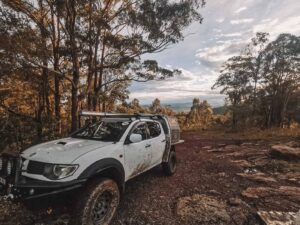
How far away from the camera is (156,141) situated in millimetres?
5363

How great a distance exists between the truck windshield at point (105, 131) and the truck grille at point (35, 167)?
1.31 meters

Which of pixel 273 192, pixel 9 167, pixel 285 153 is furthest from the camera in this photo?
pixel 285 153

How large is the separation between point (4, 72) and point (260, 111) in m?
26.4

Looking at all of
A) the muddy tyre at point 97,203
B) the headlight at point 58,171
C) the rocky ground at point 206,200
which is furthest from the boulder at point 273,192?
the headlight at point 58,171

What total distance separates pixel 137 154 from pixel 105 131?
89 cm

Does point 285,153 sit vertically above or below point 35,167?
below

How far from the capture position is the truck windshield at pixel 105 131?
4.25m

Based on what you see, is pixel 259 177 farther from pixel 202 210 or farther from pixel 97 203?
pixel 97 203

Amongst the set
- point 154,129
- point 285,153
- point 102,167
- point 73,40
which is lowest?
point 285,153

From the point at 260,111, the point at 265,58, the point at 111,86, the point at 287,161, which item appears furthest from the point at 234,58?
the point at 287,161

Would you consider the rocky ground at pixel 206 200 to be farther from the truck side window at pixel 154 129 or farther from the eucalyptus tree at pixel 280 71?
the eucalyptus tree at pixel 280 71

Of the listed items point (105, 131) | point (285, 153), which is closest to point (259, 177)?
point (285, 153)

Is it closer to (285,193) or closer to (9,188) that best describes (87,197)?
(9,188)

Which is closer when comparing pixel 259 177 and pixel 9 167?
Answer: pixel 9 167
